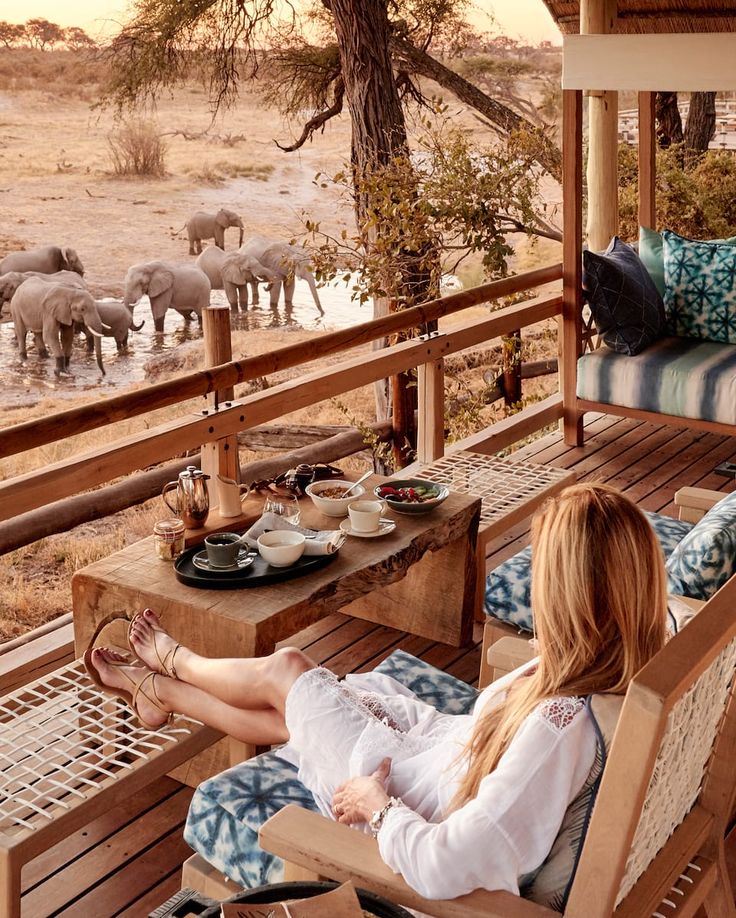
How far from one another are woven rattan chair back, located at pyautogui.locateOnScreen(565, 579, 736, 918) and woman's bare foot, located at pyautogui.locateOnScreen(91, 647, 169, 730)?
1029 millimetres

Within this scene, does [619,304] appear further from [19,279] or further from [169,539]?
[19,279]

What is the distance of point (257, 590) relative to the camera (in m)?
2.50

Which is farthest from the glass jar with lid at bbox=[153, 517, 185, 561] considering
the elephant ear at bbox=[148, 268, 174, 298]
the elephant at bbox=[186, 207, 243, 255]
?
the elephant at bbox=[186, 207, 243, 255]

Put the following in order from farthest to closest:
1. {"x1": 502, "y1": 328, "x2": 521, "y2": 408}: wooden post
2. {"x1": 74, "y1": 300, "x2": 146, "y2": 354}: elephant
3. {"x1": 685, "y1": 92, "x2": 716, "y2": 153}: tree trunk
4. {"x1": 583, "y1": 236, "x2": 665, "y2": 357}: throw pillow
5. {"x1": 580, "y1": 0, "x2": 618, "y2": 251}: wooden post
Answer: {"x1": 74, "y1": 300, "x2": 146, "y2": 354}: elephant < {"x1": 685, "y1": 92, "x2": 716, "y2": 153}: tree trunk < {"x1": 502, "y1": 328, "x2": 521, "y2": 408}: wooden post < {"x1": 580, "y1": 0, "x2": 618, "y2": 251}: wooden post < {"x1": 583, "y1": 236, "x2": 665, "y2": 357}: throw pillow

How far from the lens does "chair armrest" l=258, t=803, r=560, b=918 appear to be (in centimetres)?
149

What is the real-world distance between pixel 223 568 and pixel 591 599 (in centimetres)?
119

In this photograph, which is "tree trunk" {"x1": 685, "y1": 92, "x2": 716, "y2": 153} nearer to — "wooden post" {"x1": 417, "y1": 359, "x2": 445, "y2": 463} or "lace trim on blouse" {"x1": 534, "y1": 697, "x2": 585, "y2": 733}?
"wooden post" {"x1": 417, "y1": 359, "x2": 445, "y2": 463}

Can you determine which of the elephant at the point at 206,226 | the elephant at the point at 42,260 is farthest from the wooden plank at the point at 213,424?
the elephant at the point at 206,226

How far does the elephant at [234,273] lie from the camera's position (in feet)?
48.5

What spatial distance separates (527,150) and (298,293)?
6481 millimetres

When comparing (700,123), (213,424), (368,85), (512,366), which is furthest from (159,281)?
(213,424)

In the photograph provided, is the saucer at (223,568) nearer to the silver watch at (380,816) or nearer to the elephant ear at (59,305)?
the silver watch at (380,816)

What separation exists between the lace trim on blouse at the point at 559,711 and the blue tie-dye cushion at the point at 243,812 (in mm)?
547

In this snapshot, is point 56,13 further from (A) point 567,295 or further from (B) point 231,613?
(B) point 231,613
